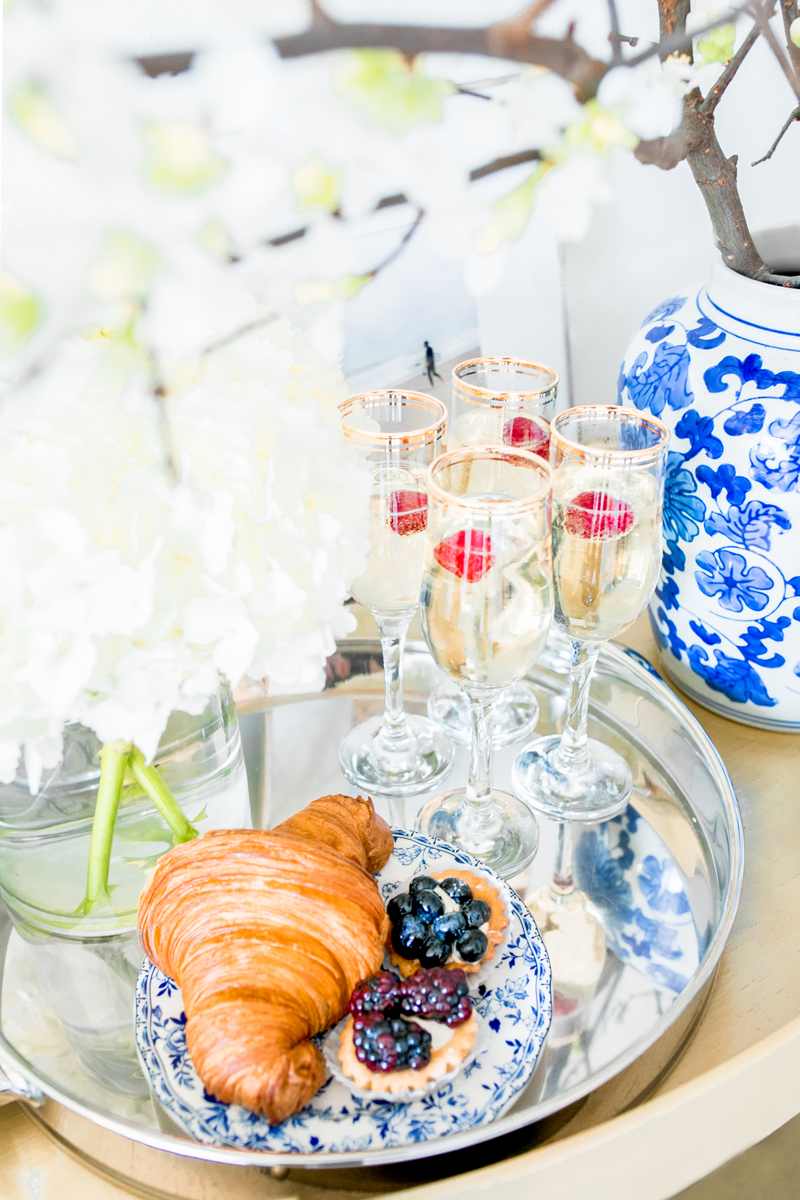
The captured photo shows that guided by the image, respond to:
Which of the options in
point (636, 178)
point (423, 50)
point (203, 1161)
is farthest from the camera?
point (636, 178)

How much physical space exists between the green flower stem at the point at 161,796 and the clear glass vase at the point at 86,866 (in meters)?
0.03

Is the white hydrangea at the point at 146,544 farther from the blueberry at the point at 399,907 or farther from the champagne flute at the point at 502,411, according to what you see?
the champagne flute at the point at 502,411

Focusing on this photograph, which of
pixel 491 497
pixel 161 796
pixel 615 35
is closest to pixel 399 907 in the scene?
pixel 161 796

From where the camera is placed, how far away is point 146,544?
0.45 m

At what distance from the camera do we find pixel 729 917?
634 mm

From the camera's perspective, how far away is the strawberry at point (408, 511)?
680 millimetres

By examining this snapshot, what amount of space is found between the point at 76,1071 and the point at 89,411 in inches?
15.9

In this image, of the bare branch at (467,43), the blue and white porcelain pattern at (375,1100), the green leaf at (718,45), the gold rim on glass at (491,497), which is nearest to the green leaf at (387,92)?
the bare branch at (467,43)

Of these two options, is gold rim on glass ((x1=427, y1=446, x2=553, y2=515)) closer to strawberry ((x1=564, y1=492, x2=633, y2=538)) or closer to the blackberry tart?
strawberry ((x1=564, y1=492, x2=633, y2=538))

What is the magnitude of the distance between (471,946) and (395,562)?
0.89 ft

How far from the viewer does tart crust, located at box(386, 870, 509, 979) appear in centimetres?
57

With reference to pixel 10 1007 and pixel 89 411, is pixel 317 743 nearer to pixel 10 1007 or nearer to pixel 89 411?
pixel 10 1007

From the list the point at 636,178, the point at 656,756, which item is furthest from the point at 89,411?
the point at 636,178

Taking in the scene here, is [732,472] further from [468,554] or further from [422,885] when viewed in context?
[422,885]
